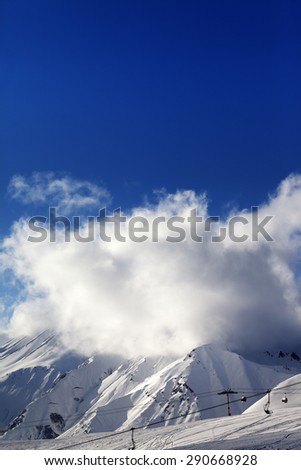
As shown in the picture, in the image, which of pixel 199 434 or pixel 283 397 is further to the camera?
pixel 283 397

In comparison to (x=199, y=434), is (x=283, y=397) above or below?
above

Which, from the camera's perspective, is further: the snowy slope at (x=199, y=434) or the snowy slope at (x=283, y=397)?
the snowy slope at (x=283, y=397)

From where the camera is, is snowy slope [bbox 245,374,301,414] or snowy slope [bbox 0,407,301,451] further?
snowy slope [bbox 245,374,301,414]

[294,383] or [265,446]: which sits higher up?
[294,383]

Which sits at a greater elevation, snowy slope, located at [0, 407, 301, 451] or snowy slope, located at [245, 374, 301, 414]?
snowy slope, located at [245, 374, 301, 414]

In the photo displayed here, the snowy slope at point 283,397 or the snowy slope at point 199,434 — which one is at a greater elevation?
the snowy slope at point 283,397
